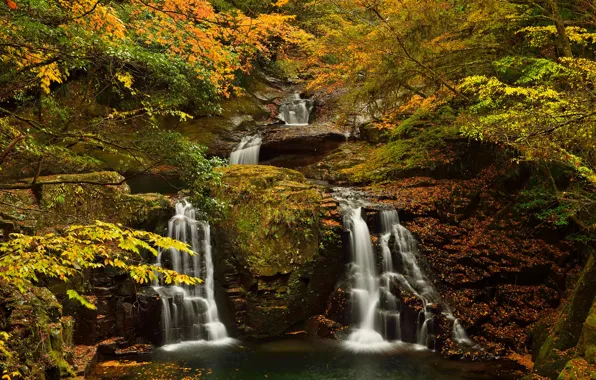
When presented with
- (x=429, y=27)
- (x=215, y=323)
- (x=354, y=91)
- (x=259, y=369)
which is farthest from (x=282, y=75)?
(x=259, y=369)

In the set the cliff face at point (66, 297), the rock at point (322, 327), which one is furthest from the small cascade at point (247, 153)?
the rock at point (322, 327)

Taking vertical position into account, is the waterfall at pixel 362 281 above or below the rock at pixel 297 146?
below

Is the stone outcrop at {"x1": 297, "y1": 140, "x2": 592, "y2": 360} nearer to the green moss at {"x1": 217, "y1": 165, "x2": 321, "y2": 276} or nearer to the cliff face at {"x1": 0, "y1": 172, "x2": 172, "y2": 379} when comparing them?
the green moss at {"x1": 217, "y1": 165, "x2": 321, "y2": 276}

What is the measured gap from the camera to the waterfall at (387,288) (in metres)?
9.49

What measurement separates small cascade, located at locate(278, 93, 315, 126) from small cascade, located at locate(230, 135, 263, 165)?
302 cm

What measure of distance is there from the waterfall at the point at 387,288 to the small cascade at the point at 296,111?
8243 millimetres

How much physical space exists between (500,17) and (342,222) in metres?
6.11

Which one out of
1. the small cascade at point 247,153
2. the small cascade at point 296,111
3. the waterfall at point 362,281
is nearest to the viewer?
the waterfall at point 362,281

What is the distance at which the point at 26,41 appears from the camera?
4.60 meters

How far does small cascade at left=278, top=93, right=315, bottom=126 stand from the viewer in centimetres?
1934

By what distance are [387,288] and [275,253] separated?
304 cm

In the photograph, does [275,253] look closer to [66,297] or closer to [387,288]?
[387,288]

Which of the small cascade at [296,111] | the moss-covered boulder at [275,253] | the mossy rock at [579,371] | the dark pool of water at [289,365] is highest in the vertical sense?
the small cascade at [296,111]

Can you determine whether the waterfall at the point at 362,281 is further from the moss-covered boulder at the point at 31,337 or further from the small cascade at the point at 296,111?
the small cascade at the point at 296,111
